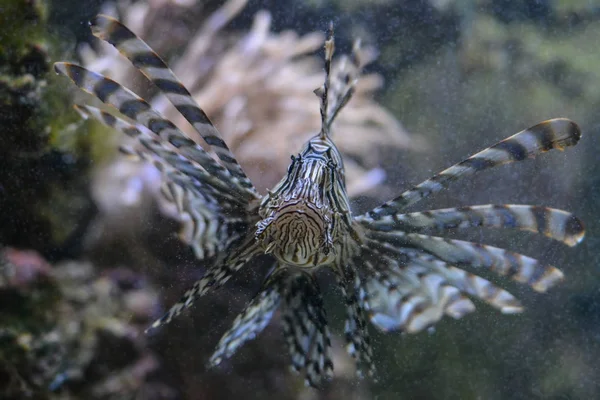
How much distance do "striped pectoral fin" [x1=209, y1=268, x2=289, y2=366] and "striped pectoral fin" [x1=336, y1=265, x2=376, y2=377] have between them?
31 cm

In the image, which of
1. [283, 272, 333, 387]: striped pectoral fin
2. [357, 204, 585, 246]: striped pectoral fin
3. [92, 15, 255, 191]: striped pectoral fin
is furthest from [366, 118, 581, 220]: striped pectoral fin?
[92, 15, 255, 191]: striped pectoral fin

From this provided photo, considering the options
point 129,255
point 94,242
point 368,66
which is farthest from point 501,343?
point 94,242

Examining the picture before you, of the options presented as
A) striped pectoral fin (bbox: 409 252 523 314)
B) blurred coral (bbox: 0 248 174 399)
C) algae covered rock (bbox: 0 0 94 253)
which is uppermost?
algae covered rock (bbox: 0 0 94 253)

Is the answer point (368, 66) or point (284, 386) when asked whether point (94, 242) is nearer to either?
point (284, 386)

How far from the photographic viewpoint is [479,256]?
199 cm

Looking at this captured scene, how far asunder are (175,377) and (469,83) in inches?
100

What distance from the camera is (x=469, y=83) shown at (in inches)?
105

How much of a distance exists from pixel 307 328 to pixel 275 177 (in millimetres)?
902

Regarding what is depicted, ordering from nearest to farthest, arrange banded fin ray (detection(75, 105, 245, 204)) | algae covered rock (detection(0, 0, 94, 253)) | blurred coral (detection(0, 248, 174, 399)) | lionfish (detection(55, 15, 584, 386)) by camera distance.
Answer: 1. lionfish (detection(55, 15, 584, 386))
2. banded fin ray (detection(75, 105, 245, 204))
3. algae covered rock (detection(0, 0, 94, 253))
4. blurred coral (detection(0, 248, 174, 399))

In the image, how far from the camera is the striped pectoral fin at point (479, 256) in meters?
1.87

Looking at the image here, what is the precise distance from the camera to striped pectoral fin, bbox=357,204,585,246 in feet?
5.75

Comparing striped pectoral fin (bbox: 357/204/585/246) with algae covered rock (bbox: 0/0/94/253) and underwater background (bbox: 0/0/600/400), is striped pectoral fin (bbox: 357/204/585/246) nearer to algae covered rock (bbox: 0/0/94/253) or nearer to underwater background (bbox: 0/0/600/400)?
underwater background (bbox: 0/0/600/400)

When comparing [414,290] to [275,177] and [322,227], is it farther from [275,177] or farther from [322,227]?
[275,177]

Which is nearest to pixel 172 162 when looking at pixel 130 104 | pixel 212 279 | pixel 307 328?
pixel 130 104
